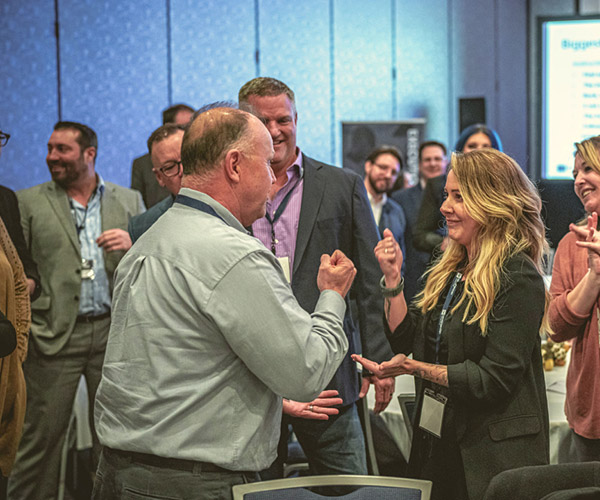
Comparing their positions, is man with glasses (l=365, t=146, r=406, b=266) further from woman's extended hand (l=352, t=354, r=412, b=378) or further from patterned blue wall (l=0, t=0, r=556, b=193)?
woman's extended hand (l=352, t=354, r=412, b=378)

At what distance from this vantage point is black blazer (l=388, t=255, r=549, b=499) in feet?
6.00

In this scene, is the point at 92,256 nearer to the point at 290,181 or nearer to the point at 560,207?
the point at 290,181

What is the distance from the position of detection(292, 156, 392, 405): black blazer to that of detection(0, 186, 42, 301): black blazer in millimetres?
1274

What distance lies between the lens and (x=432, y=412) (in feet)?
6.44

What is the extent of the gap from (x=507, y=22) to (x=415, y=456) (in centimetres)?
703

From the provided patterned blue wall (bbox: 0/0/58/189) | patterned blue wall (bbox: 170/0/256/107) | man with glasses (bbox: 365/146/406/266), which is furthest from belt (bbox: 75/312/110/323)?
patterned blue wall (bbox: 170/0/256/107)

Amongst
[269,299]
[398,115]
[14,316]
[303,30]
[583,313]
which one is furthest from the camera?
[398,115]

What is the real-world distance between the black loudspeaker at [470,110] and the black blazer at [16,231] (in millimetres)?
5647

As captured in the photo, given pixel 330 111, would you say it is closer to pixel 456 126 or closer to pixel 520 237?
pixel 456 126

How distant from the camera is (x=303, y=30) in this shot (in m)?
7.38

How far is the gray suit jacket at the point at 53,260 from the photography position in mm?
3172

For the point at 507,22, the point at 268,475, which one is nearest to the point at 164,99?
the point at 507,22

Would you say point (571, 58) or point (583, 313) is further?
point (571, 58)

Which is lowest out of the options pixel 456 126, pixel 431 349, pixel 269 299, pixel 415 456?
pixel 415 456
